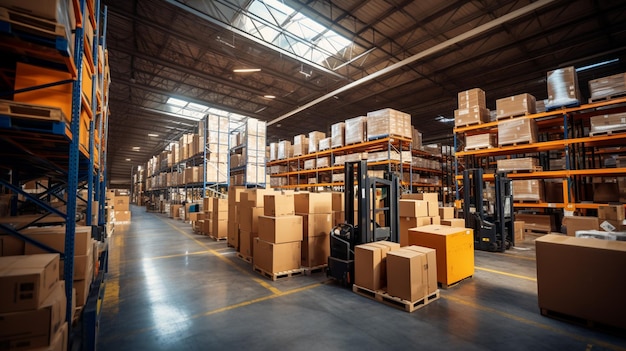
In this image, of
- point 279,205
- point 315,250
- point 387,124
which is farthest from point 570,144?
point 279,205

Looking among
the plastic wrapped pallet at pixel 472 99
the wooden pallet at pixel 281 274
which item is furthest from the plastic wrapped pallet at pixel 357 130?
the wooden pallet at pixel 281 274

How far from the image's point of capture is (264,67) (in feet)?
40.6

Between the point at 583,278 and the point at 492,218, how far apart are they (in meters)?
4.64

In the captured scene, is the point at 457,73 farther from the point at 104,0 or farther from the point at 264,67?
the point at 104,0

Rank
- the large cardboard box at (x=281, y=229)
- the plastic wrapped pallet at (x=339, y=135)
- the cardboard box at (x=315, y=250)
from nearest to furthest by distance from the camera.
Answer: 1. the large cardboard box at (x=281, y=229)
2. the cardboard box at (x=315, y=250)
3. the plastic wrapped pallet at (x=339, y=135)

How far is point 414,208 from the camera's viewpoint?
19.7 feet

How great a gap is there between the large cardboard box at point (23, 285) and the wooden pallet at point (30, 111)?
109cm

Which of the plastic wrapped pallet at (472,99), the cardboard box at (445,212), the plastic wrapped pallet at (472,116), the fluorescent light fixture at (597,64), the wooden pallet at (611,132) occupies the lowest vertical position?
the cardboard box at (445,212)

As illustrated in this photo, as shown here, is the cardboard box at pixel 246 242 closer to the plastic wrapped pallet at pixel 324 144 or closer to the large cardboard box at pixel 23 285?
the large cardboard box at pixel 23 285

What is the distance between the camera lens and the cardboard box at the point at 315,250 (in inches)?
213

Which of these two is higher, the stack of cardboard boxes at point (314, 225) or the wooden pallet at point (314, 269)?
the stack of cardboard boxes at point (314, 225)

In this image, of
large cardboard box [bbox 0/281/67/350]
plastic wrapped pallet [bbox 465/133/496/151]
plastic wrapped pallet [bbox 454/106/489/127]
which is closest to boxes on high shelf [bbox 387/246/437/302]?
large cardboard box [bbox 0/281/67/350]

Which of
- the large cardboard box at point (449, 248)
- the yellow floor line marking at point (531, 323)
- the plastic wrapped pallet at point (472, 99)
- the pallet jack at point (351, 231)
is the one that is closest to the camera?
the yellow floor line marking at point (531, 323)

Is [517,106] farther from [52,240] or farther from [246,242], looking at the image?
[52,240]
